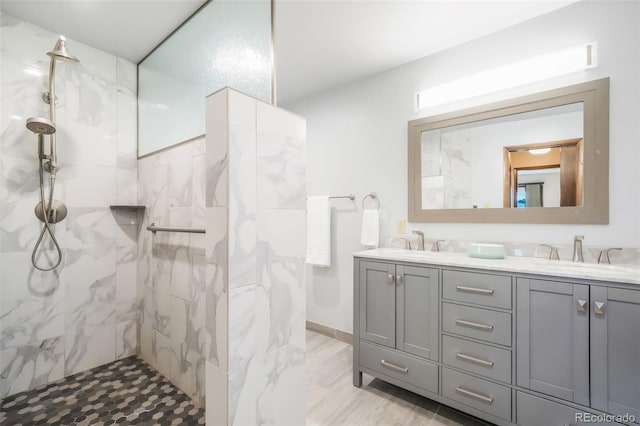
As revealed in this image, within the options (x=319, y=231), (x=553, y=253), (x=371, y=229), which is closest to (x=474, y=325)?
(x=553, y=253)

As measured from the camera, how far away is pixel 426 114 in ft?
6.99

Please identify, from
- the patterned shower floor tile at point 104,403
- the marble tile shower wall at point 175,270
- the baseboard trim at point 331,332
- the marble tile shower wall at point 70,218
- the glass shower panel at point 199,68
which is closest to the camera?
the glass shower panel at point 199,68

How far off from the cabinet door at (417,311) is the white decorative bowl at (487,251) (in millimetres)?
352

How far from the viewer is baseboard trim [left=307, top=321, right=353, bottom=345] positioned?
8.35ft

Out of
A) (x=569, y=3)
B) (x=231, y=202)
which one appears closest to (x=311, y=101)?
(x=569, y=3)

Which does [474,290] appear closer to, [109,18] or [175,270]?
[175,270]

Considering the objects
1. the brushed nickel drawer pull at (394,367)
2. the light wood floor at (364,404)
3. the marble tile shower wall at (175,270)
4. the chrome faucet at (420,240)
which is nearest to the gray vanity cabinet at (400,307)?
the brushed nickel drawer pull at (394,367)

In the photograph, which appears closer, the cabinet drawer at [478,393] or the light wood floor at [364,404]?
the cabinet drawer at [478,393]

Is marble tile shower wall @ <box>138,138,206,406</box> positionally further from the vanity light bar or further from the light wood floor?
the vanity light bar

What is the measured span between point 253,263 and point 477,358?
1291mm

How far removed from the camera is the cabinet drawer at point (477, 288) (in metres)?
1.41

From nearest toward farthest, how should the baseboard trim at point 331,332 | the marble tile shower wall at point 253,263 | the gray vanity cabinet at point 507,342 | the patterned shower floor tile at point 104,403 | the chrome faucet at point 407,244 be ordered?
the marble tile shower wall at point 253,263 → the gray vanity cabinet at point 507,342 → the patterned shower floor tile at point 104,403 → the chrome faucet at point 407,244 → the baseboard trim at point 331,332

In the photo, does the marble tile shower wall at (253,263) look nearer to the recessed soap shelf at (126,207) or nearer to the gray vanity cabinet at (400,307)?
the gray vanity cabinet at (400,307)

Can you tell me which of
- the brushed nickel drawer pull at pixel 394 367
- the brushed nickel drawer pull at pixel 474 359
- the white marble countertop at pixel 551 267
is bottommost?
the brushed nickel drawer pull at pixel 394 367
